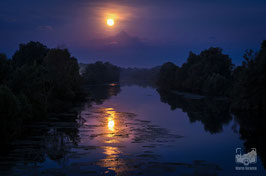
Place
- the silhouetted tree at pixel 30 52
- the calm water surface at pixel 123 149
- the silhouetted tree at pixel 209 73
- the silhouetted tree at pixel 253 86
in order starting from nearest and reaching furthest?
the calm water surface at pixel 123 149 < the silhouetted tree at pixel 253 86 < the silhouetted tree at pixel 30 52 < the silhouetted tree at pixel 209 73

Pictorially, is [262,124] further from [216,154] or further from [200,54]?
[200,54]

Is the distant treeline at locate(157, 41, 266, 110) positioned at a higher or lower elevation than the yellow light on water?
higher

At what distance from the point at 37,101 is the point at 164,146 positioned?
28480 millimetres

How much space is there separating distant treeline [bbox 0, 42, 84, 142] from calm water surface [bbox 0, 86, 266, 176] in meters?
2.75

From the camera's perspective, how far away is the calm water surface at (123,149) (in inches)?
1003

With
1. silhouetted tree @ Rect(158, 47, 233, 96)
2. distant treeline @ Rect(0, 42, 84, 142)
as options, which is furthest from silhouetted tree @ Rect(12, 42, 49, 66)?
silhouetted tree @ Rect(158, 47, 233, 96)

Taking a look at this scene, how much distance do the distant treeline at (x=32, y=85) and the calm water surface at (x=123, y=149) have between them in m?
2.75

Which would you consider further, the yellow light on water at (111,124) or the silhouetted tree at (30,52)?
the silhouetted tree at (30,52)

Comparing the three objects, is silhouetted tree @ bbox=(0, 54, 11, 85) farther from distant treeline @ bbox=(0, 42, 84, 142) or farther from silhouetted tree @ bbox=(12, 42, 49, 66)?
silhouetted tree @ bbox=(12, 42, 49, 66)

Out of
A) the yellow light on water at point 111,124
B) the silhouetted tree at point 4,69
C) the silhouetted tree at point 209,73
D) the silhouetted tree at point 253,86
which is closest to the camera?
the yellow light on water at point 111,124

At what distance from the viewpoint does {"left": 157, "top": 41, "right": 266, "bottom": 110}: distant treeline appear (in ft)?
195
